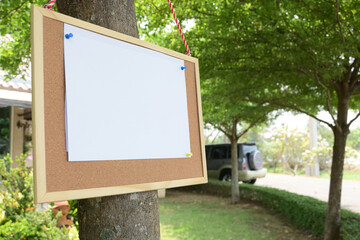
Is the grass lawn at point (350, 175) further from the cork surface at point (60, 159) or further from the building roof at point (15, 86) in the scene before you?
the cork surface at point (60, 159)

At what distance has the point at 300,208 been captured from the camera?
7.45 metres

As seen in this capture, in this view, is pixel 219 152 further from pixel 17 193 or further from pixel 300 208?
pixel 17 193

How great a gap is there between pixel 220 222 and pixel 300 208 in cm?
190

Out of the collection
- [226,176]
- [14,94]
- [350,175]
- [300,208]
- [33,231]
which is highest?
[14,94]

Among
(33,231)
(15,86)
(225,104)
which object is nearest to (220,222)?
(225,104)

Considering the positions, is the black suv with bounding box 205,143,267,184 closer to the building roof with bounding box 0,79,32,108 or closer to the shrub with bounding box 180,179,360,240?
the shrub with bounding box 180,179,360,240

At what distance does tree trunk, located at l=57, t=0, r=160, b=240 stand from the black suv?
13000 mm

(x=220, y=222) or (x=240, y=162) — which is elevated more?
(x=240, y=162)

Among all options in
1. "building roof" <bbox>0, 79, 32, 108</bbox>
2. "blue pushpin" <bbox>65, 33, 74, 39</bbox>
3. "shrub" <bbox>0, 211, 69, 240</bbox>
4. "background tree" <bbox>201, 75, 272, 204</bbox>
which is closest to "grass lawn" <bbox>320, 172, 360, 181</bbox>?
"background tree" <bbox>201, 75, 272, 204</bbox>

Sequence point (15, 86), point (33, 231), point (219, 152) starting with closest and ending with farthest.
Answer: point (33, 231) → point (15, 86) → point (219, 152)

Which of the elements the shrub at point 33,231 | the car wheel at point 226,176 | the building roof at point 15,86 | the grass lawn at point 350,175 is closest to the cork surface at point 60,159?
the shrub at point 33,231

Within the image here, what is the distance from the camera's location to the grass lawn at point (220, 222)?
6834 mm

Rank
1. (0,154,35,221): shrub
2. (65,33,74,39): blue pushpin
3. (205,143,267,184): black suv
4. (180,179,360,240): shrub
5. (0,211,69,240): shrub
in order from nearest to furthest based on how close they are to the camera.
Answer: (65,33,74,39): blue pushpin → (0,211,69,240): shrub → (0,154,35,221): shrub → (180,179,360,240): shrub → (205,143,267,184): black suv

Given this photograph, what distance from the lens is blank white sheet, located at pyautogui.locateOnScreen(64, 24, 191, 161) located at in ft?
3.48
